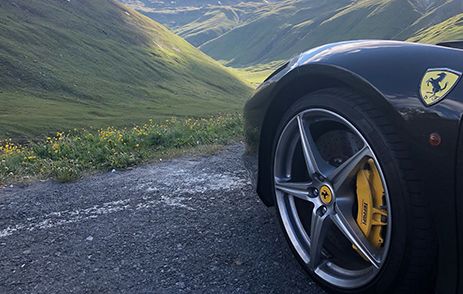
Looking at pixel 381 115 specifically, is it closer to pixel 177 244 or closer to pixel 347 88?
pixel 347 88

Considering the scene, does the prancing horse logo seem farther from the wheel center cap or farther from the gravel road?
the gravel road

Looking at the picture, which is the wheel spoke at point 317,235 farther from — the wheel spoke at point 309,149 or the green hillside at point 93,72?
the green hillside at point 93,72

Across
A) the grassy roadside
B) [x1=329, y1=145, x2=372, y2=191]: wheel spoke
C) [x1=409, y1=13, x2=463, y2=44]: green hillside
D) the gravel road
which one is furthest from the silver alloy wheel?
[x1=409, y1=13, x2=463, y2=44]: green hillside

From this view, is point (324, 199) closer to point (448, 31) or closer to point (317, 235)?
point (317, 235)

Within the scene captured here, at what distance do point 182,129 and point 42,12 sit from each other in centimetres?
11530

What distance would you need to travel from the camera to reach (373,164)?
2510mm

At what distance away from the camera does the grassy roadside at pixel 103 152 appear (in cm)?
627

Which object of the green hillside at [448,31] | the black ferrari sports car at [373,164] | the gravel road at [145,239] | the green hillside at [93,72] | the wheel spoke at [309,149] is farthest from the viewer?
the green hillside at [448,31]

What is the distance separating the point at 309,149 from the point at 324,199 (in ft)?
1.15

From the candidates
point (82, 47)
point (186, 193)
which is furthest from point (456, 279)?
point (82, 47)

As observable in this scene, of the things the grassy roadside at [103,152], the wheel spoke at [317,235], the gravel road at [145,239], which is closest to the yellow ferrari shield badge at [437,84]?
the wheel spoke at [317,235]

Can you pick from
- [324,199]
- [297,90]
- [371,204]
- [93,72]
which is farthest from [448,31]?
[371,204]

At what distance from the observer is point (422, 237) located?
7.27 feet

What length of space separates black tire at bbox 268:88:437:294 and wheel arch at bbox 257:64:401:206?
9 cm
